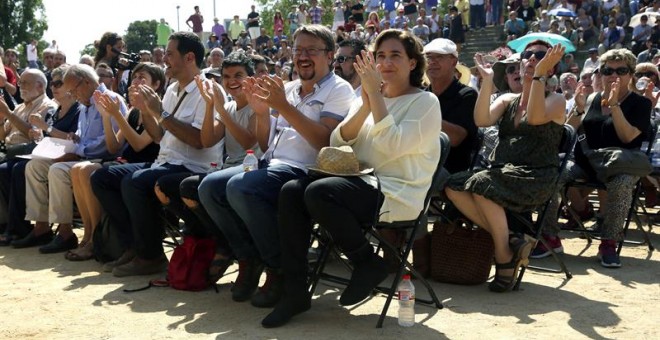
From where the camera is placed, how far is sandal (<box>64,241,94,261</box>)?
6.58m

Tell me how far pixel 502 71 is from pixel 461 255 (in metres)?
1.78

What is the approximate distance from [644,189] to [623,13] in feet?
36.5

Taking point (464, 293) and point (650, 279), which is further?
point (650, 279)

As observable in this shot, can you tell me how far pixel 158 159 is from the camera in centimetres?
608

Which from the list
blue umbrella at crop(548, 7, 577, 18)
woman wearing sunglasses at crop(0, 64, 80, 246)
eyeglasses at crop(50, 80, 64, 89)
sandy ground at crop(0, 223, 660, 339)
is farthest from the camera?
blue umbrella at crop(548, 7, 577, 18)

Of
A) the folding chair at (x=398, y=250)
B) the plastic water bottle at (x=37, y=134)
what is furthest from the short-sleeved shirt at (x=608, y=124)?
the plastic water bottle at (x=37, y=134)

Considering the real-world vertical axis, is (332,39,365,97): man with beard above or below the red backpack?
above

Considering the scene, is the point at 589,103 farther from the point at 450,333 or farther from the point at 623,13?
the point at 623,13

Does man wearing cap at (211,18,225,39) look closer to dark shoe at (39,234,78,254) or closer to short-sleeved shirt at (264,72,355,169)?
dark shoe at (39,234,78,254)

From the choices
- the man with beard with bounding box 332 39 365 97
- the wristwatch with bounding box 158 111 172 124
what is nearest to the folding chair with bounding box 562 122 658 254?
the man with beard with bounding box 332 39 365 97

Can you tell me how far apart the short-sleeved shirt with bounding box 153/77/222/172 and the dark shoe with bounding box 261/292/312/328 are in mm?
1770

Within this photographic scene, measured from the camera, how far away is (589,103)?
261 inches

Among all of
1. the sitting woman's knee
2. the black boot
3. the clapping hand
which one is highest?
the clapping hand

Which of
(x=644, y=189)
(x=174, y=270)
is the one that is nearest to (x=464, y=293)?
(x=174, y=270)
